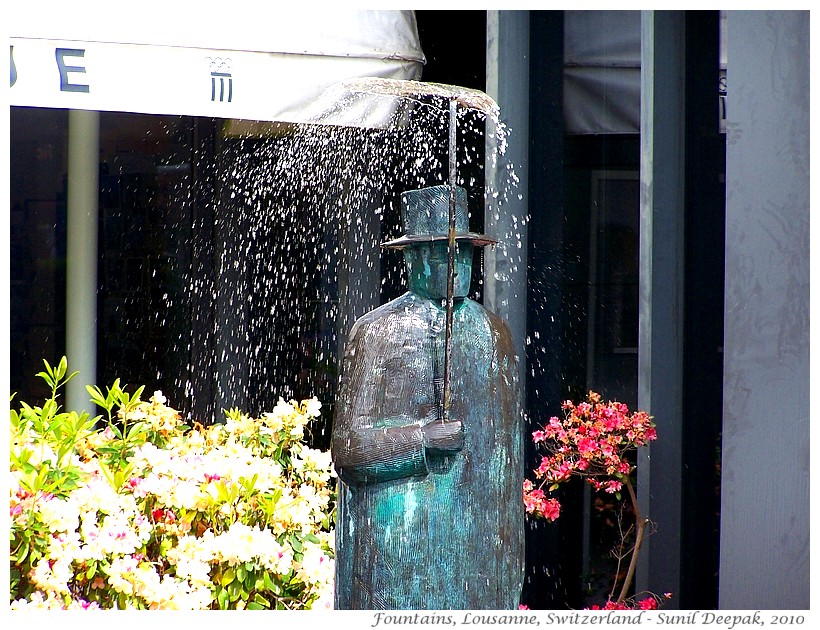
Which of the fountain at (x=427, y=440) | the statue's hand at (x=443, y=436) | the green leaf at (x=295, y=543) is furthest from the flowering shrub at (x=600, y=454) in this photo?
the statue's hand at (x=443, y=436)

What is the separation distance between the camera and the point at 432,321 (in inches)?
91.7

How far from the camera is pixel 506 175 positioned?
411cm

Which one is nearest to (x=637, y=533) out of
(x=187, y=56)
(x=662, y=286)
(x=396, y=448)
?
(x=662, y=286)

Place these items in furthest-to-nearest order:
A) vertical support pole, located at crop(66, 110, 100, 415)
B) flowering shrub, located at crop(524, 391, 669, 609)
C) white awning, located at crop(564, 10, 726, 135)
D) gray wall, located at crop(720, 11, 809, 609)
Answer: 1. vertical support pole, located at crop(66, 110, 100, 415)
2. white awning, located at crop(564, 10, 726, 135)
3. flowering shrub, located at crop(524, 391, 669, 609)
4. gray wall, located at crop(720, 11, 809, 609)

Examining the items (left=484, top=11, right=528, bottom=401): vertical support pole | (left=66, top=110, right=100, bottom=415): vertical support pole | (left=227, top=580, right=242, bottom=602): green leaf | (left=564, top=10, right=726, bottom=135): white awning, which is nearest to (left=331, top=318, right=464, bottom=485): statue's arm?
(left=227, top=580, right=242, bottom=602): green leaf

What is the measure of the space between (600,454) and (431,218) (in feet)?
5.62

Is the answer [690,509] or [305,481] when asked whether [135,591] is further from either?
[690,509]

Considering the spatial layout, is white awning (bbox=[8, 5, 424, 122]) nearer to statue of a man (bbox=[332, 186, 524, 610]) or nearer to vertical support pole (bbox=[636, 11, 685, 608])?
vertical support pole (bbox=[636, 11, 685, 608])

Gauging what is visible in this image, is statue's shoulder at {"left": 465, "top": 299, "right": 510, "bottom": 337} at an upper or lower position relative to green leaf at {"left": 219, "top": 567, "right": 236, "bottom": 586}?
upper

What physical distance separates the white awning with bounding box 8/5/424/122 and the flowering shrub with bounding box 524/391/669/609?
1.56 meters

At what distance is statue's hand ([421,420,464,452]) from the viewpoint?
2242 mm

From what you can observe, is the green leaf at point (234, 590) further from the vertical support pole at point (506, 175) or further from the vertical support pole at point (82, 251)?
the vertical support pole at point (82, 251)

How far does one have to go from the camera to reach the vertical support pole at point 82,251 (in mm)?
4492

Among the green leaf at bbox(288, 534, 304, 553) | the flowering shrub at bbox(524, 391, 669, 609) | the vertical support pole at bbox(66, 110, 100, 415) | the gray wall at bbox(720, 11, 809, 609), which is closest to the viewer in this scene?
the green leaf at bbox(288, 534, 304, 553)
